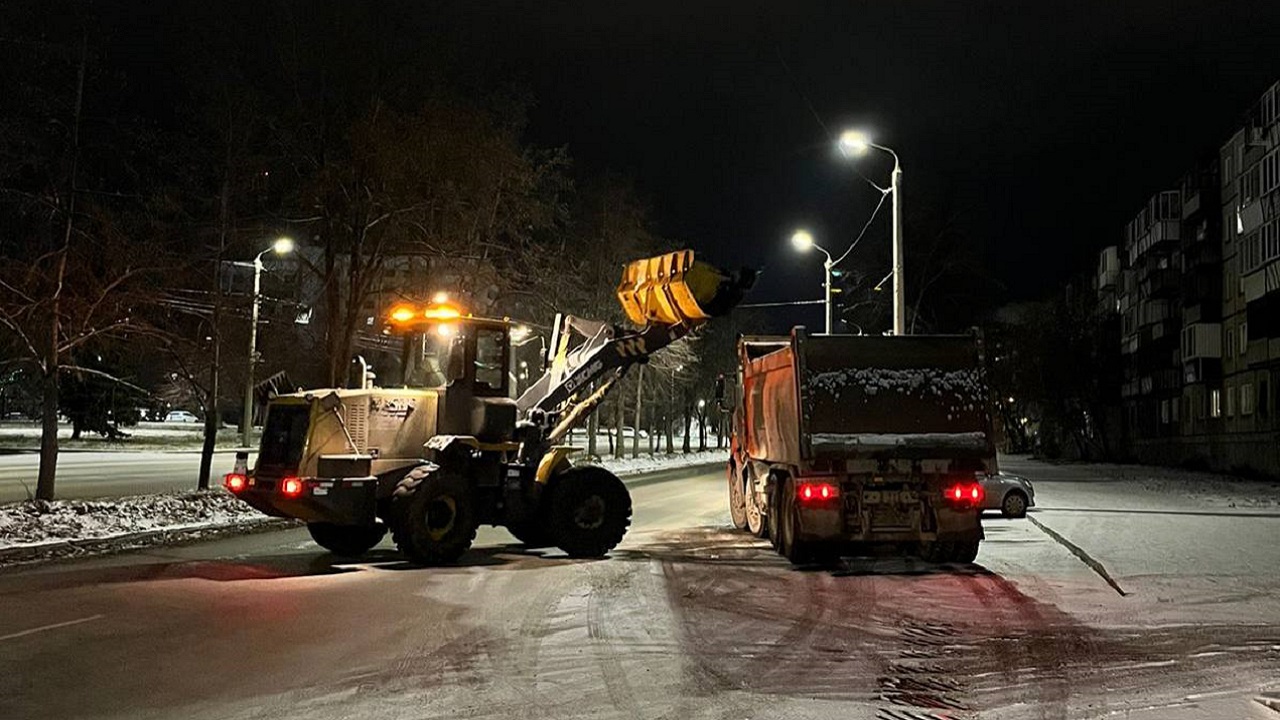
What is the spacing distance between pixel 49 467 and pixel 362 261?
7.54 metres

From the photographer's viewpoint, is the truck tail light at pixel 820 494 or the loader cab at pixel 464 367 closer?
the truck tail light at pixel 820 494

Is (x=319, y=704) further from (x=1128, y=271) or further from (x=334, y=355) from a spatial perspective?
(x=1128, y=271)

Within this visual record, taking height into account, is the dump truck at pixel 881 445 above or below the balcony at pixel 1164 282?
below

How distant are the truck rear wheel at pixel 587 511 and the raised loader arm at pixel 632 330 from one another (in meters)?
1.11

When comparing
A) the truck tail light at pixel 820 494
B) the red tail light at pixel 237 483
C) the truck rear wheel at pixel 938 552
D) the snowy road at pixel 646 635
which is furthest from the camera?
the truck rear wheel at pixel 938 552

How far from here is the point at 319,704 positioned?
25.1 feet

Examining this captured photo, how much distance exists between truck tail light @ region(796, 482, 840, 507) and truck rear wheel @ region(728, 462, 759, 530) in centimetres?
555

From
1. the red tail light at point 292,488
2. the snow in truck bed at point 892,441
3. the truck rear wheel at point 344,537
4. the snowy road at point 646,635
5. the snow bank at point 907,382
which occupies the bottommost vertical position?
the snowy road at point 646,635

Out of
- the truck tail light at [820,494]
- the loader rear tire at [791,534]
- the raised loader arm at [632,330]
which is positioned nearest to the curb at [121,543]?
the raised loader arm at [632,330]

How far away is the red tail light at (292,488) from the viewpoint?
1452cm

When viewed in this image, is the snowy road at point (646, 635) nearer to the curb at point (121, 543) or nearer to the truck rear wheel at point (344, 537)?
the truck rear wheel at point (344, 537)

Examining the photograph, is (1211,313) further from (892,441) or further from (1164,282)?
(892,441)

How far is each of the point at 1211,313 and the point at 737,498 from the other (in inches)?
1614

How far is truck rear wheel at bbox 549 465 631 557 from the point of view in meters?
16.0
